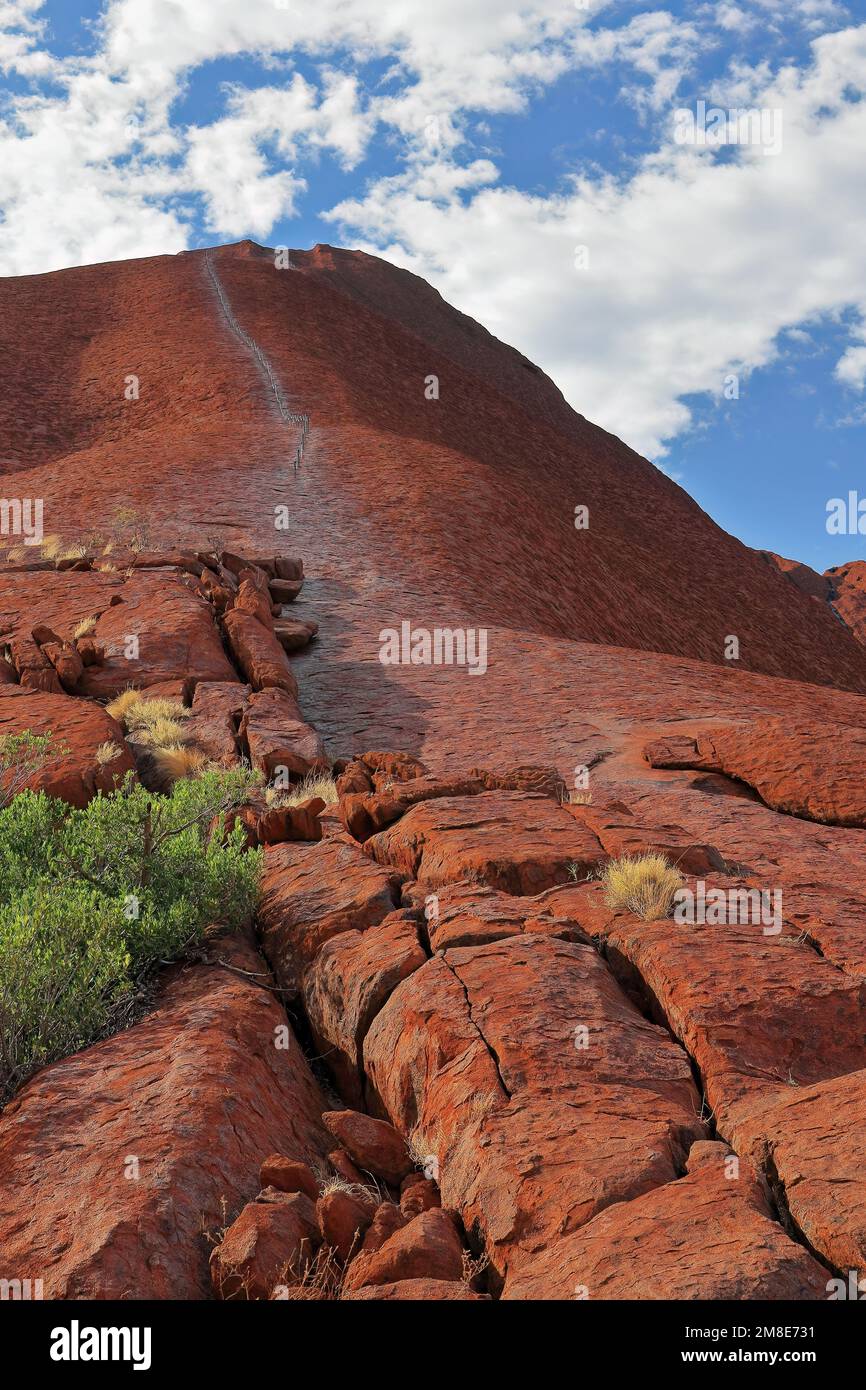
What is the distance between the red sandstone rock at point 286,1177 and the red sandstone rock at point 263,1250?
0.62 feet

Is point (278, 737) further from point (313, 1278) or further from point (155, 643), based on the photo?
point (313, 1278)

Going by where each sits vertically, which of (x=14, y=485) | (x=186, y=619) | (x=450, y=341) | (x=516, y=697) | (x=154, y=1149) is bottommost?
(x=154, y=1149)

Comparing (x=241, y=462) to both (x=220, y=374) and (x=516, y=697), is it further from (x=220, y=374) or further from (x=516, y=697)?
(x=516, y=697)

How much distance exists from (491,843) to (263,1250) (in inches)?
144

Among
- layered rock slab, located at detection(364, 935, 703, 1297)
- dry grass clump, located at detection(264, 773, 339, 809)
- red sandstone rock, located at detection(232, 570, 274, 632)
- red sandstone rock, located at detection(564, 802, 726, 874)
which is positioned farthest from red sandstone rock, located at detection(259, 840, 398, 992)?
red sandstone rock, located at detection(232, 570, 274, 632)

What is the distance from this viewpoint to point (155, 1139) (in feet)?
14.9

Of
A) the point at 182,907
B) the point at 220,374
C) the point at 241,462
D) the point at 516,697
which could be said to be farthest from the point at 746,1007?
the point at 220,374

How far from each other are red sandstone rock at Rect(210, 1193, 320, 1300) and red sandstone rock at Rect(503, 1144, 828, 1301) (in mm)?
861

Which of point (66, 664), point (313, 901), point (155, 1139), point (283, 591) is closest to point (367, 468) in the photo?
point (283, 591)

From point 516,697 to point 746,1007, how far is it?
29.1ft

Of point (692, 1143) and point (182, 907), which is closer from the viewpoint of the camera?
point (692, 1143)

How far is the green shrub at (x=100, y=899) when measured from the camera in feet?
18.1

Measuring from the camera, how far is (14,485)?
84.7 ft

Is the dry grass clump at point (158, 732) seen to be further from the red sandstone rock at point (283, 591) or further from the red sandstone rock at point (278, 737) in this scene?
the red sandstone rock at point (283, 591)
